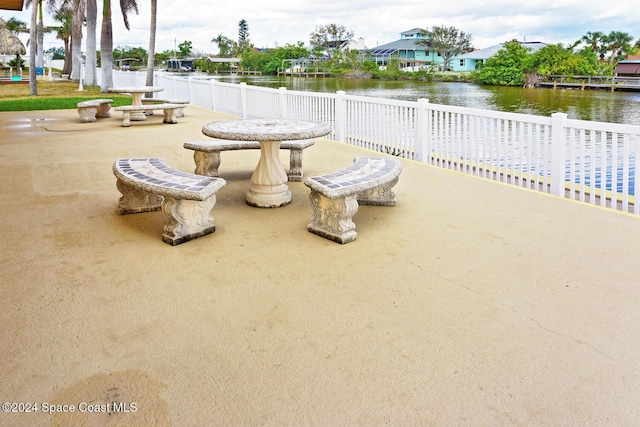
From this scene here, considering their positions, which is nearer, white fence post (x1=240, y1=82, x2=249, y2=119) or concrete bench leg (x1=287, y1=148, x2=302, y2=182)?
concrete bench leg (x1=287, y1=148, x2=302, y2=182)

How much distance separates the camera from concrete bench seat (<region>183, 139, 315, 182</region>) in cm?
584

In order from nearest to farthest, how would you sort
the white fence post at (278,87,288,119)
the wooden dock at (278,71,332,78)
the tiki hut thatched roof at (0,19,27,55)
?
1. the white fence post at (278,87,288,119)
2. the tiki hut thatched roof at (0,19,27,55)
3. the wooden dock at (278,71,332,78)

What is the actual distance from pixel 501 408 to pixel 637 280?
1769mm

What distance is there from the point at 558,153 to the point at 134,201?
4.18 meters

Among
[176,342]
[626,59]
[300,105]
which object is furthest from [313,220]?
[626,59]

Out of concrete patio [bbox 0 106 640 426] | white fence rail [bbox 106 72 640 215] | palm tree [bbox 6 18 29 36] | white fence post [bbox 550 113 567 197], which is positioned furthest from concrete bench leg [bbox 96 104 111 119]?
palm tree [bbox 6 18 29 36]

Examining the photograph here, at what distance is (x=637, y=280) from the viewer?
3318mm

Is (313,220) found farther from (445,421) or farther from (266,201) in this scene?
(445,421)

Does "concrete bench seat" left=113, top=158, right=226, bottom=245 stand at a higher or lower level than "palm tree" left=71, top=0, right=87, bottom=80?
lower

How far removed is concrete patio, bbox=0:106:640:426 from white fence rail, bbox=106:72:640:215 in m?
0.53

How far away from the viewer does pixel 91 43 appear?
26.3 meters

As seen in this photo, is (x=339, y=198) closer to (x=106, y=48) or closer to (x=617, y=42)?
(x=106, y=48)

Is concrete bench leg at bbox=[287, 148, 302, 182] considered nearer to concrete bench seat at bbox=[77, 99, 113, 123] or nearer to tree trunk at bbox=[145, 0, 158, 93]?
concrete bench seat at bbox=[77, 99, 113, 123]

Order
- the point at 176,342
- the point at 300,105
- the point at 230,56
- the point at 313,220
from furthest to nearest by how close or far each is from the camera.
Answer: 1. the point at 230,56
2. the point at 300,105
3. the point at 313,220
4. the point at 176,342
